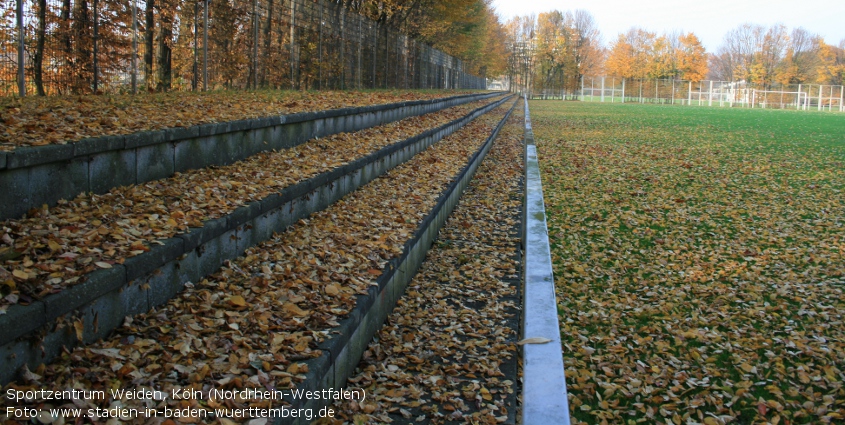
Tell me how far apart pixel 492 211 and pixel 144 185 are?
5.36 metres

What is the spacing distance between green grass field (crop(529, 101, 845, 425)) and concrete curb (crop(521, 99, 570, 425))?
55 cm

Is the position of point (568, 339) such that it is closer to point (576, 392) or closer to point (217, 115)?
point (576, 392)

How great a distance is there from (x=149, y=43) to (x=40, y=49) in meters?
2.50

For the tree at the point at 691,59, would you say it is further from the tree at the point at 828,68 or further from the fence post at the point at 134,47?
the fence post at the point at 134,47

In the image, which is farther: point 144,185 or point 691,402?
point 144,185

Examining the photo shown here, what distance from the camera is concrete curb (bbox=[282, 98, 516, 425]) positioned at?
3154mm

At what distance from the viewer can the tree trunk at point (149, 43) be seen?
34.0ft

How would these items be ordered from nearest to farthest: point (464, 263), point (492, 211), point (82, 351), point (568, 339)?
point (82, 351) < point (568, 339) < point (464, 263) < point (492, 211)

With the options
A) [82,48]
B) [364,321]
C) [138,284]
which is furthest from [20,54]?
[364,321]

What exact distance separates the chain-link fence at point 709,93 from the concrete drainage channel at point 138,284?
73321 mm

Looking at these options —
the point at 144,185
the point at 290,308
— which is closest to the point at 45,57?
the point at 144,185

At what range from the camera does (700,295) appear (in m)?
5.96

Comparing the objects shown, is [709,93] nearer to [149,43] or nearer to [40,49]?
[149,43]

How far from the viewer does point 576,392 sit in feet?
13.6
